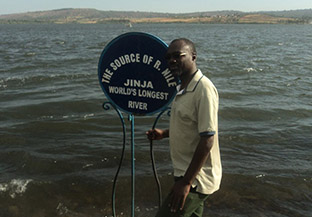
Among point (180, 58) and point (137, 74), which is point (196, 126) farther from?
point (137, 74)

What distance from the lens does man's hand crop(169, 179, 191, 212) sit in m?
2.53

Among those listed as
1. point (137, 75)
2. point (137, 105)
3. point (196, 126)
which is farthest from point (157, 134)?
point (196, 126)

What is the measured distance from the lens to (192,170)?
8.20ft

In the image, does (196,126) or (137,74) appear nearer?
(196,126)

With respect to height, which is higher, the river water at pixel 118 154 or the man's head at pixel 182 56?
the man's head at pixel 182 56

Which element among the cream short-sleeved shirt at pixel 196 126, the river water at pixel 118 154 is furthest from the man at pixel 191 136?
the river water at pixel 118 154

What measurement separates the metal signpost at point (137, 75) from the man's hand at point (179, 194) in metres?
0.94

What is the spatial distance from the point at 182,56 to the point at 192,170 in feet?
2.98

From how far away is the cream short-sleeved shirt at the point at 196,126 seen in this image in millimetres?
2430

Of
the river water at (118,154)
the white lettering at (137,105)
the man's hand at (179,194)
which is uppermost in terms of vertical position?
the white lettering at (137,105)

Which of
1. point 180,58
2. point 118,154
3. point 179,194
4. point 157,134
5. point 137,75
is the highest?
point 180,58

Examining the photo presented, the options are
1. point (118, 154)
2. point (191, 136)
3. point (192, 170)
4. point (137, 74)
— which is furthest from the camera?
point (118, 154)

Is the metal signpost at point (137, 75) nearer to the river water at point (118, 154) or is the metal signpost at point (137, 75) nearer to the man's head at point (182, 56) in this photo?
the man's head at point (182, 56)

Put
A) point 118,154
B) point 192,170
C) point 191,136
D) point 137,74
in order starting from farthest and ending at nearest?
point 118,154
point 137,74
point 191,136
point 192,170
